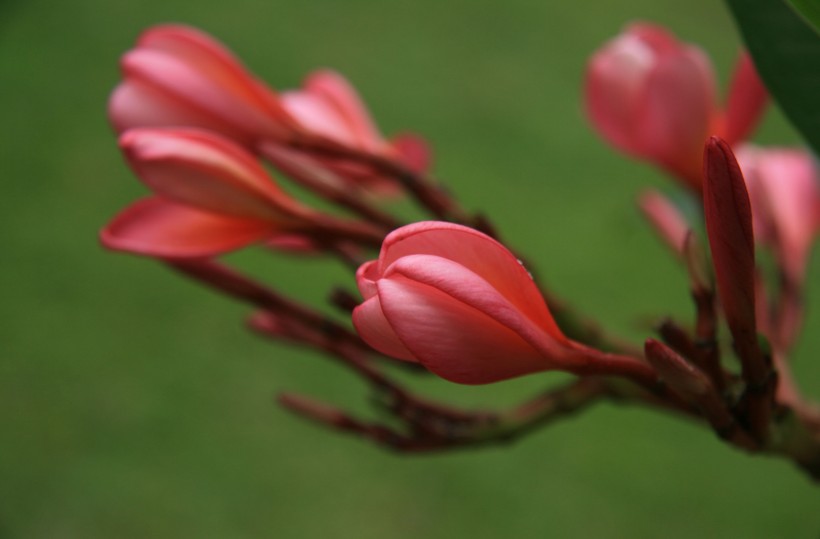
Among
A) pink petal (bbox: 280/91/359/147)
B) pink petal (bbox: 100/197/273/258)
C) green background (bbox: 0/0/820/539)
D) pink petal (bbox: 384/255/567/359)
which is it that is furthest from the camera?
green background (bbox: 0/0/820/539)

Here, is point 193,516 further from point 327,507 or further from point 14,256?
point 14,256

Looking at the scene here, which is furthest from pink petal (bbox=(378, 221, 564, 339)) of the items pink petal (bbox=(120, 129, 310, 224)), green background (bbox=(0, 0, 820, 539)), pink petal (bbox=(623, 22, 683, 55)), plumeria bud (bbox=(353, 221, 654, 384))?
green background (bbox=(0, 0, 820, 539))

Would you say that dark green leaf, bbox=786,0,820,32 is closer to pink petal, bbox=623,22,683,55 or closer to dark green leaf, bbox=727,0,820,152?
dark green leaf, bbox=727,0,820,152

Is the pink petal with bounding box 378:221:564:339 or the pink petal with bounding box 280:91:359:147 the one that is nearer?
the pink petal with bounding box 378:221:564:339

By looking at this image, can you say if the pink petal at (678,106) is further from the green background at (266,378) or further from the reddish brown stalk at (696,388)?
the green background at (266,378)

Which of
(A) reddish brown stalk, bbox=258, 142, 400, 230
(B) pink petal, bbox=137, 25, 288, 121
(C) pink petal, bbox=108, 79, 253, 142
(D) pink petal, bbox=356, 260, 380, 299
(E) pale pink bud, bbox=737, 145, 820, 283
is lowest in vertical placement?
(E) pale pink bud, bbox=737, 145, 820, 283

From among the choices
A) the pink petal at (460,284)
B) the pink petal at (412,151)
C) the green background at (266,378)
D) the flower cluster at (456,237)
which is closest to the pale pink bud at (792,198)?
the flower cluster at (456,237)

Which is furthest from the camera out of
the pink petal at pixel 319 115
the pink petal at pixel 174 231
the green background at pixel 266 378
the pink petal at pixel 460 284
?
the green background at pixel 266 378
